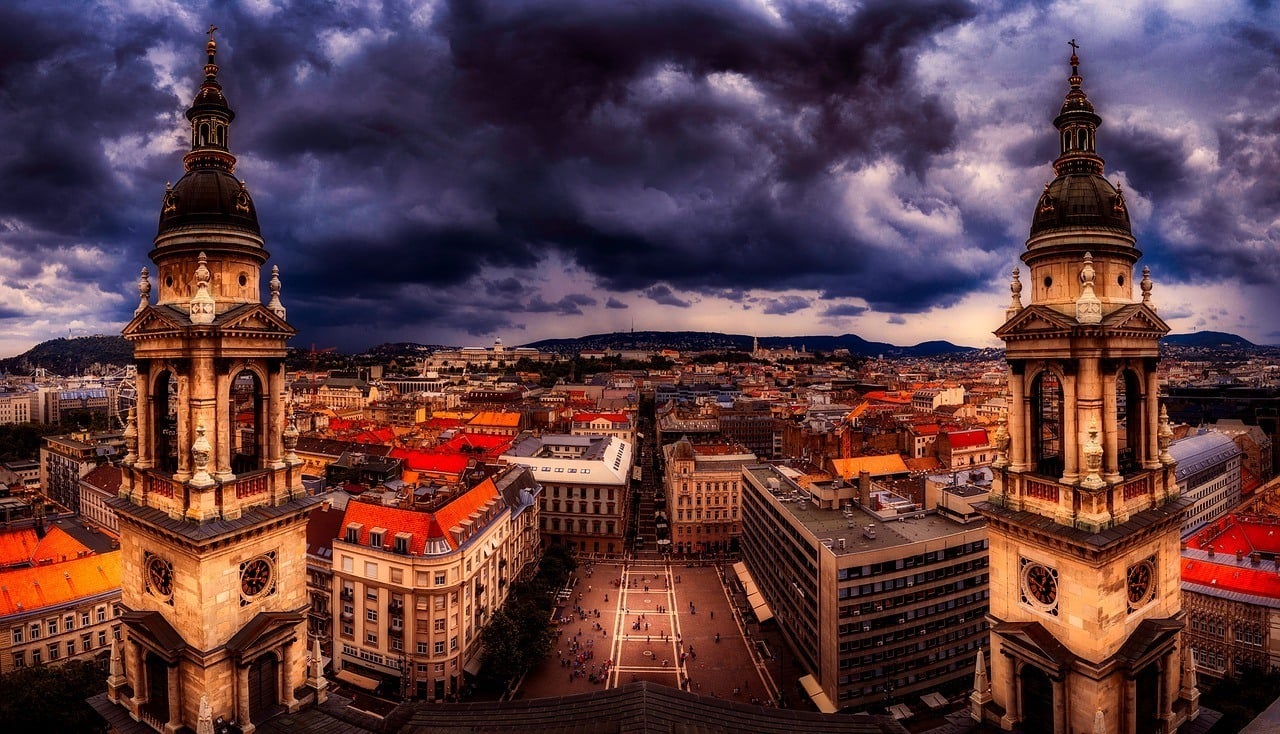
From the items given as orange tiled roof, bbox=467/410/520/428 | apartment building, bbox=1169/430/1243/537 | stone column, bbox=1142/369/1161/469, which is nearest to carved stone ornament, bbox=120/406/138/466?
stone column, bbox=1142/369/1161/469

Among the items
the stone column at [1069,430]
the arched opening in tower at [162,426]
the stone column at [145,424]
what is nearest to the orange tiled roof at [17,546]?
the arched opening in tower at [162,426]

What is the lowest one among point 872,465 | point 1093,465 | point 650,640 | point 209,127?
point 650,640

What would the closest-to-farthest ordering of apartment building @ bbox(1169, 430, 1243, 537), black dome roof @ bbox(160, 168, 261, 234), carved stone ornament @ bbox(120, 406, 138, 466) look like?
black dome roof @ bbox(160, 168, 261, 234) < carved stone ornament @ bbox(120, 406, 138, 466) < apartment building @ bbox(1169, 430, 1243, 537)

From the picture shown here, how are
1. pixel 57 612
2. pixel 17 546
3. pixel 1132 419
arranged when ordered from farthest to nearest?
pixel 17 546 < pixel 57 612 < pixel 1132 419

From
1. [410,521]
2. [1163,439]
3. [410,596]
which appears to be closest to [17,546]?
[410,521]

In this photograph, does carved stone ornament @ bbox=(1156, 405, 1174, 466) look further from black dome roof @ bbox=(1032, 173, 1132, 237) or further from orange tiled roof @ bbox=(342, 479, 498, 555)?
orange tiled roof @ bbox=(342, 479, 498, 555)

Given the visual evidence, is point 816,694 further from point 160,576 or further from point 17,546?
point 17,546
